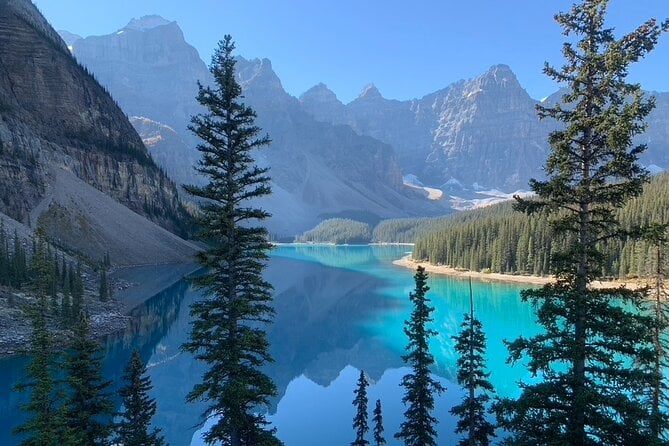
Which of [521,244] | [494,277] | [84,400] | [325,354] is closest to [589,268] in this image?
[84,400]

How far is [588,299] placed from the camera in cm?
1059

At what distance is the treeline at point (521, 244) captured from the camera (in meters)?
93.2

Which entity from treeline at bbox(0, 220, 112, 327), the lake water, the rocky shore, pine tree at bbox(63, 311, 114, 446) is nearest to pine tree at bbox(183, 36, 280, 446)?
pine tree at bbox(63, 311, 114, 446)

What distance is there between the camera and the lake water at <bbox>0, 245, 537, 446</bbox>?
35250 millimetres

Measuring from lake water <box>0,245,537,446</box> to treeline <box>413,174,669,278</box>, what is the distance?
46.7 feet

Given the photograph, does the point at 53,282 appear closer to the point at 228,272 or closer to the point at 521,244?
the point at 228,272

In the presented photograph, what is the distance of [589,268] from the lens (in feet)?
36.1

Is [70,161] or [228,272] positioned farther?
[70,161]

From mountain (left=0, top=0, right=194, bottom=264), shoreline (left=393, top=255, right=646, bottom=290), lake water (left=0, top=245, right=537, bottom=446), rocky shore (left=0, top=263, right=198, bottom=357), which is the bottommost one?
lake water (left=0, top=245, right=537, bottom=446)

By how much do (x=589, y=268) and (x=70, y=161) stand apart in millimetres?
162272

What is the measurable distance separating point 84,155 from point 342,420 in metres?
149

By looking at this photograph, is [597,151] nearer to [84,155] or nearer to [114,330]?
[114,330]

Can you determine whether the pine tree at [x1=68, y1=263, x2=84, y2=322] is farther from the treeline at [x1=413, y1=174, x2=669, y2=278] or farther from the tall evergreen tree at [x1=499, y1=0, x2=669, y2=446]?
the treeline at [x1=413, y1=174, x2=669, y2=278]

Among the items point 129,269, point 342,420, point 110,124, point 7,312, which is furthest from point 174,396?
point 110,124
